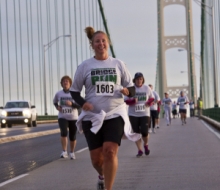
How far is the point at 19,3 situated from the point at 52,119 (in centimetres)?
960

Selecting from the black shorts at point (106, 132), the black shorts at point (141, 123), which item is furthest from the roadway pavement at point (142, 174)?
the black shorts at point (106, 132)

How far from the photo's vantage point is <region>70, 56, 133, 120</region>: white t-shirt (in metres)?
7.74

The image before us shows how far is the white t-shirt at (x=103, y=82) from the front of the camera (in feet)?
25.4

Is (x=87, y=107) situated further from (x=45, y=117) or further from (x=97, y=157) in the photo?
(x=45, y=117)

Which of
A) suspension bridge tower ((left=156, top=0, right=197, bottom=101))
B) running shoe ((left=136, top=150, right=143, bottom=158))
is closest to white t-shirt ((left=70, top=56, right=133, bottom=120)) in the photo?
running shoe ((left=136, top=150, right=143, bottom=158))

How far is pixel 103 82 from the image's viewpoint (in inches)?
305

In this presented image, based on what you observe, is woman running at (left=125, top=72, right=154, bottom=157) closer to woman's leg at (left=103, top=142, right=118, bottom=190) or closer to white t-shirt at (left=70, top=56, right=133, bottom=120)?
white t-shirt at (left=70, top=56, right=133, bottom=120)

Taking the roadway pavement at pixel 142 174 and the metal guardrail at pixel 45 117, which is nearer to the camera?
the roadway pavement at pixel 142 174

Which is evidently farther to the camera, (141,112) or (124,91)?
(141,112)

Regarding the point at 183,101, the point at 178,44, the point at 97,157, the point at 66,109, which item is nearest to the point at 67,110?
the point at 66,109

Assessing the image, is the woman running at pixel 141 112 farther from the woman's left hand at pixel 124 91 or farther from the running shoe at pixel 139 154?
the woman's left hand at pixel 124 91

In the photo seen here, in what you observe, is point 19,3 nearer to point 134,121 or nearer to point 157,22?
point 157,22

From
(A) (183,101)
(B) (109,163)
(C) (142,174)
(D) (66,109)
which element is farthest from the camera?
(A) (183,101)

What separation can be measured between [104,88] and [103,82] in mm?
77
